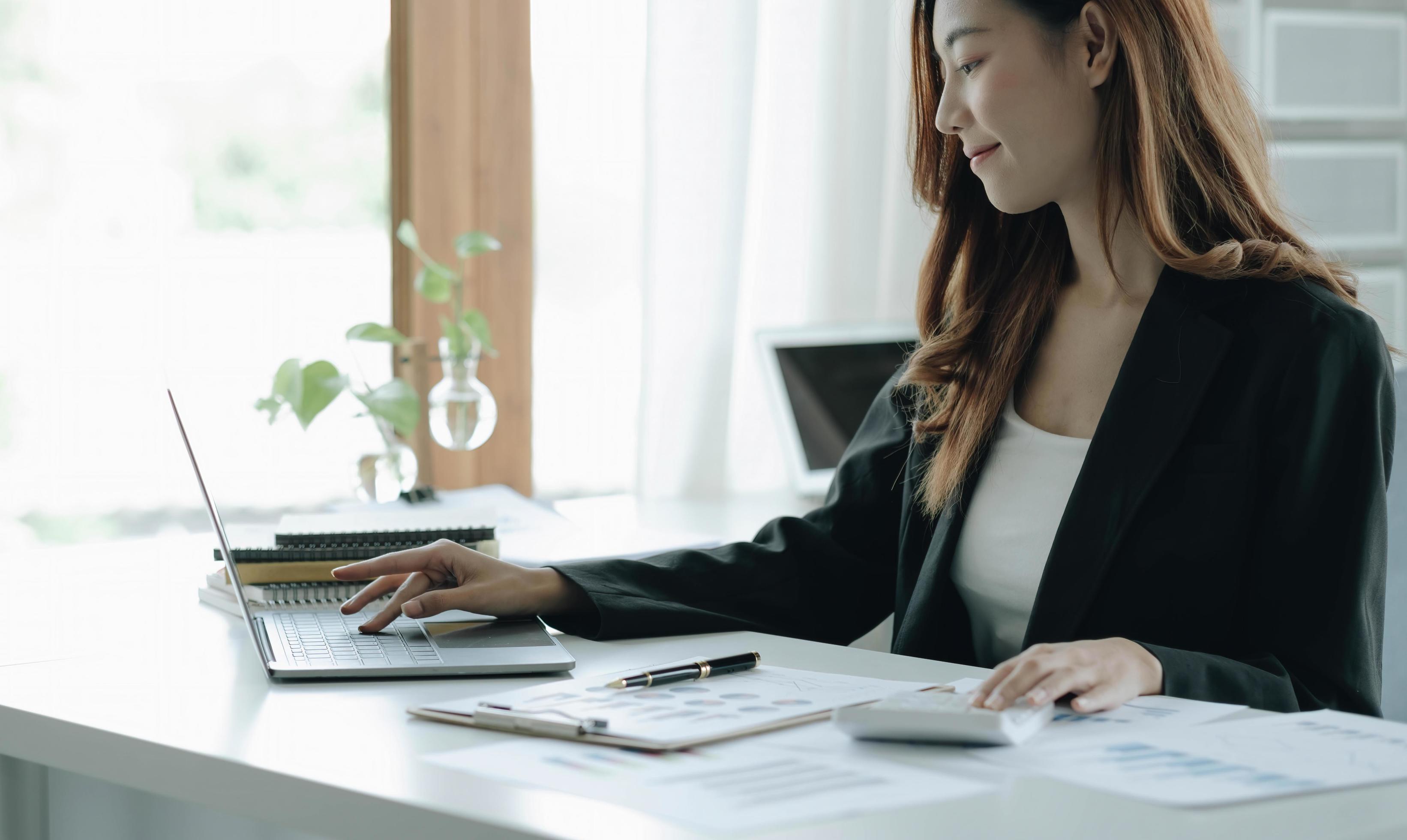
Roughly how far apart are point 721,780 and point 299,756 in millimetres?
A: 253

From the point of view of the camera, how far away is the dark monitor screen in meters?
2.25

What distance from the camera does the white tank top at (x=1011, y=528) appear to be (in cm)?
129

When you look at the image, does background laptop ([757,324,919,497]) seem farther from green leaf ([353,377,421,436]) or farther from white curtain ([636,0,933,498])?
green leaf ([353,377,421,436])

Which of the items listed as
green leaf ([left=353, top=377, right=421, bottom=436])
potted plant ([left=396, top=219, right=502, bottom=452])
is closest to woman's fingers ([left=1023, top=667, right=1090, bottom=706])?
green leaf ([left=353, top=377, right=421, bottom=436])

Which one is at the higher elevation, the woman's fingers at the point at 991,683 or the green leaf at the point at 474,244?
the green leaf at the point at 474,244

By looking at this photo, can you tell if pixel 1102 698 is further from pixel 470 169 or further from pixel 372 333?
pixel 470 169

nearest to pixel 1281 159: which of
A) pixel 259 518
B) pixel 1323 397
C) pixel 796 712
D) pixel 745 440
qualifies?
pixel 745 440

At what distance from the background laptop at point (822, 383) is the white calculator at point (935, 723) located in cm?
137

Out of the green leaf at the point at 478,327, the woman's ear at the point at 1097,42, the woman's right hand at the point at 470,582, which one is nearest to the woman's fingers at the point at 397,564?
the woman's right hand at the point at 470,582

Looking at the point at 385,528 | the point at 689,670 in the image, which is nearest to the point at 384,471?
the point at 385,528

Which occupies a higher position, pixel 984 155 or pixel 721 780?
pixel 984 155

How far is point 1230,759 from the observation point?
0.77 metres

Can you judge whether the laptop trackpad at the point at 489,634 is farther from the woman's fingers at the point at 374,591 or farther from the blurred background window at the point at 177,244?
the blurred background window at the point at 177,244

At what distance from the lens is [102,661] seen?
107cm
